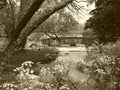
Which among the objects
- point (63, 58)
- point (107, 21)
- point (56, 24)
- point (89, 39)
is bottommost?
point (63, 58)

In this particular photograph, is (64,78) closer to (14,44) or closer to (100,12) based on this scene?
(14,44)

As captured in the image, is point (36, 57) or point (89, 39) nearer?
point (36, 57)

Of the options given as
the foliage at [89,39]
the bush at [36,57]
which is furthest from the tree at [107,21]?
the foliage at [89,39]

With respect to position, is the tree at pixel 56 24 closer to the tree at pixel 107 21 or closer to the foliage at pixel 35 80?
the tree at pixel 107 21

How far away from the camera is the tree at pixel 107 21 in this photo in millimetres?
18650

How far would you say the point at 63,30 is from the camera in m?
40.0

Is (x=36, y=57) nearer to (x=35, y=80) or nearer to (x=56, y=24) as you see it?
(x=56, y=24)

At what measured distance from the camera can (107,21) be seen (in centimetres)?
1889

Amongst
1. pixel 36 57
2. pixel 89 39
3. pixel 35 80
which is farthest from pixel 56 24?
pixel 35 80

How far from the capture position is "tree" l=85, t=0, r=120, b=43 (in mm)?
18650

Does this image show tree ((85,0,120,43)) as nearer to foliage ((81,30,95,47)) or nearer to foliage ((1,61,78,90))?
foliage ((81,30,95,47))

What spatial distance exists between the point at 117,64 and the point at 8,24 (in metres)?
15.1

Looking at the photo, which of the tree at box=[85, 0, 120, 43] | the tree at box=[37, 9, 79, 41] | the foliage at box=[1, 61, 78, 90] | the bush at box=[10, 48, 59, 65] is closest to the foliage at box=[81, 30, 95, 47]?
the tree at box=[37, 9, 79, 41]

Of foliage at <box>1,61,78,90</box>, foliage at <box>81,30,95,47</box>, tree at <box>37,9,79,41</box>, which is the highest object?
tree at <box>37,9,79,41</box>
